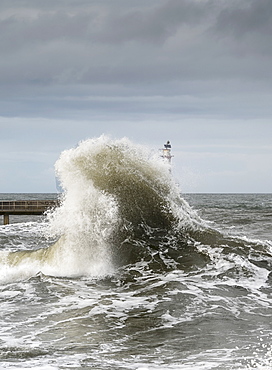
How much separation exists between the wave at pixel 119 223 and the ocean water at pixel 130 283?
1.0 inches

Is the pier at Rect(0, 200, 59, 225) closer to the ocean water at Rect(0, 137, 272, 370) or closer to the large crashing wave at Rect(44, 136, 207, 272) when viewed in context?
the large crashing wave at Rect(44, 136, 207, 272)

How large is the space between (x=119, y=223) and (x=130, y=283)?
232cm

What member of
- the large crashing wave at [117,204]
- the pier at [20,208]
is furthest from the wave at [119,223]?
the pier at [20,208]

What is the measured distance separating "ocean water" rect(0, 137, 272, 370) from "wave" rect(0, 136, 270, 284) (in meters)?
0.03

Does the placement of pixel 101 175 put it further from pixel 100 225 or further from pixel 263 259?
pixel 263 259

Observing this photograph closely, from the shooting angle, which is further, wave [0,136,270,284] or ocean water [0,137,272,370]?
wave [0,136,270,284]

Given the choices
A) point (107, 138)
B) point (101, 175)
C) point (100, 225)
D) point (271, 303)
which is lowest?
point (271, 303)

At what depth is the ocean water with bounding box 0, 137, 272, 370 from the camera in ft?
16.9

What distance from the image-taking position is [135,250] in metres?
10.5

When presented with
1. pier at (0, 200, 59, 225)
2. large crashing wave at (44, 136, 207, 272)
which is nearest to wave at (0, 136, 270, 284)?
large crashing wave at (44, 136, 207, 272)

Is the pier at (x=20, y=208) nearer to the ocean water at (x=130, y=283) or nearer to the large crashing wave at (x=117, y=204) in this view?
the large crashing wave at (x=117, y=204)

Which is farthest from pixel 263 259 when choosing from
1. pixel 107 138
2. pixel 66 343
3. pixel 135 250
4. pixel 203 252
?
pixel 66 343

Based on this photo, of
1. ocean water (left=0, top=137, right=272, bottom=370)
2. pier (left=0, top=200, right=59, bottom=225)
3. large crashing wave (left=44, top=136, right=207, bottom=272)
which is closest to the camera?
ocean water (left=0, top=137, right=272, bottom=370)

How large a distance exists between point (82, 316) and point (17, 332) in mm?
1075
